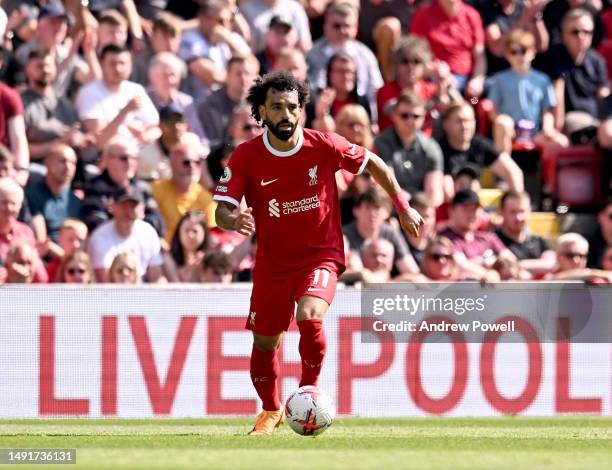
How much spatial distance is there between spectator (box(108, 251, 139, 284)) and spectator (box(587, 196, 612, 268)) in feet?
15.1

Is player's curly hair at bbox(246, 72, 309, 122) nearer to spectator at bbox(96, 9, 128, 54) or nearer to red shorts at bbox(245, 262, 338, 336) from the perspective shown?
red shorts at bbox(245, 262, 338, 336)

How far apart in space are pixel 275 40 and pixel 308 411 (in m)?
7.51

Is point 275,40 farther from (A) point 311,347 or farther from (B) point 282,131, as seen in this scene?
(A) point 311,347

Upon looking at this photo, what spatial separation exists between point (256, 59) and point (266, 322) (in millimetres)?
6767

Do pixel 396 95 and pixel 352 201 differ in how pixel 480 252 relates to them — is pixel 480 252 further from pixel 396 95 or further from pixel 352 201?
pixel 396 95

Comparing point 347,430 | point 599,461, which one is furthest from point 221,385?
point 599,461

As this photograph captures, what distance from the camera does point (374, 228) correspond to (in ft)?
45.2

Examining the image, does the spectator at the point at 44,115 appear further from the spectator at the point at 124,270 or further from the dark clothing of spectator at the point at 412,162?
the dark clothing of spectator at the point at 412,162

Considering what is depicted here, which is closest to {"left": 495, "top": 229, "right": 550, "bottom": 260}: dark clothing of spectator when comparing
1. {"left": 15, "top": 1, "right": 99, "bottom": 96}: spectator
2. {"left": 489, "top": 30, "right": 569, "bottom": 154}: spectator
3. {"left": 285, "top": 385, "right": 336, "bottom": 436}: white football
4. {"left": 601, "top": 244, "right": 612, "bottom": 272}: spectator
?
{"left": 601, "top": 244, "right": 612, "bottom": 272}: spectator

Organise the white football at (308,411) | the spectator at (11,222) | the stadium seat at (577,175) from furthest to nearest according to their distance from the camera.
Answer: the stadium seat at (577,175)
the spectator at (11,222)
the white football at (308,411)

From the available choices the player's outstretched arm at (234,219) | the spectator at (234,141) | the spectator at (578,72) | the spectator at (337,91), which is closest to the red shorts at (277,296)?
the player's outstretched arm at (234,219)

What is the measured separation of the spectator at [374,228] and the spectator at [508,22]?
4.08m

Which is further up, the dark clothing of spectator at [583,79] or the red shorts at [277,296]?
the dark clothing of spectator at [583,79]

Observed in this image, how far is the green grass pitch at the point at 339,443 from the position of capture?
8180 millimetres
